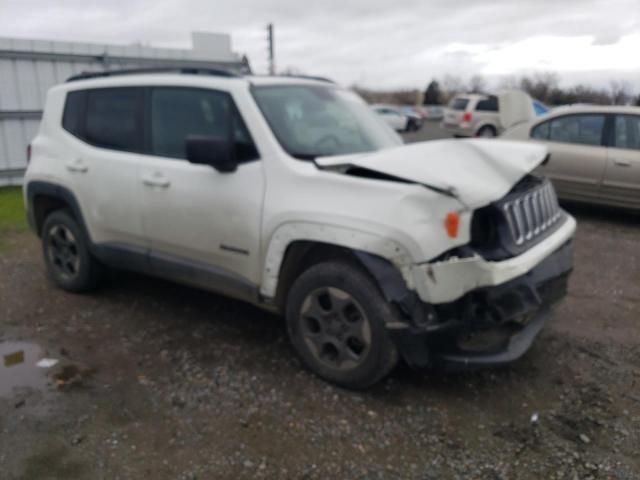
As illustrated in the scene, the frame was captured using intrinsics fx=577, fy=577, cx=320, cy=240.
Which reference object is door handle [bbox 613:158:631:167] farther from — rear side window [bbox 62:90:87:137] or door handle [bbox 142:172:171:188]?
rear side window [bbox 62:90:87:137]

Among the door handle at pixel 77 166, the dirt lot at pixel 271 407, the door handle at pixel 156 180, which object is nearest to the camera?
the dirt lot at pixel 271 407

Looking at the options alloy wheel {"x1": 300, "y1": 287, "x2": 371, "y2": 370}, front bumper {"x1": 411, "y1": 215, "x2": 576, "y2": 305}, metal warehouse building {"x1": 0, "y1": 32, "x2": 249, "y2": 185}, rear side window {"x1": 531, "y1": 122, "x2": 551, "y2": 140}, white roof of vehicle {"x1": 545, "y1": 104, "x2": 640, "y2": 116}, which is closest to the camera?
front bumper {"x1": 411, "y1": 215, "x2": 576, "y2": 305}

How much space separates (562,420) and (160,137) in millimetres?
3333

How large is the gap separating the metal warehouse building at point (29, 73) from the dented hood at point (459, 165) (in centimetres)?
907

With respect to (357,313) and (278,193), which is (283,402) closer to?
(357,313)

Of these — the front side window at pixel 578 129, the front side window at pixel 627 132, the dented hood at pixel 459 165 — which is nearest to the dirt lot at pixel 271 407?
the dented hood at pixel 459 165

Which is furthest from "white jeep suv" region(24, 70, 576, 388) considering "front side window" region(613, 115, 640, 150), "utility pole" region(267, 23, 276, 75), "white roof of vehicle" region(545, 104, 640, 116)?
"utility pole" region(267, 23, 276, 75)

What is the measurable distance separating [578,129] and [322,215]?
6530 millimetres

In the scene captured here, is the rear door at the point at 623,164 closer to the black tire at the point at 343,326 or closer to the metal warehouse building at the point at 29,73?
the black tire at the point at 343,326

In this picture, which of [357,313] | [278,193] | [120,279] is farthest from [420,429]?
[120,279]

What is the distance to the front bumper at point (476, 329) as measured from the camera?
126 inches

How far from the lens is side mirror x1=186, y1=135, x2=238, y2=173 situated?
3.65 meters

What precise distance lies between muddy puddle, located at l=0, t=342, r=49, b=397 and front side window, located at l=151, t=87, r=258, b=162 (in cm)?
172

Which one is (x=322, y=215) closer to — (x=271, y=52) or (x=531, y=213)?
(x=531, y=213)
